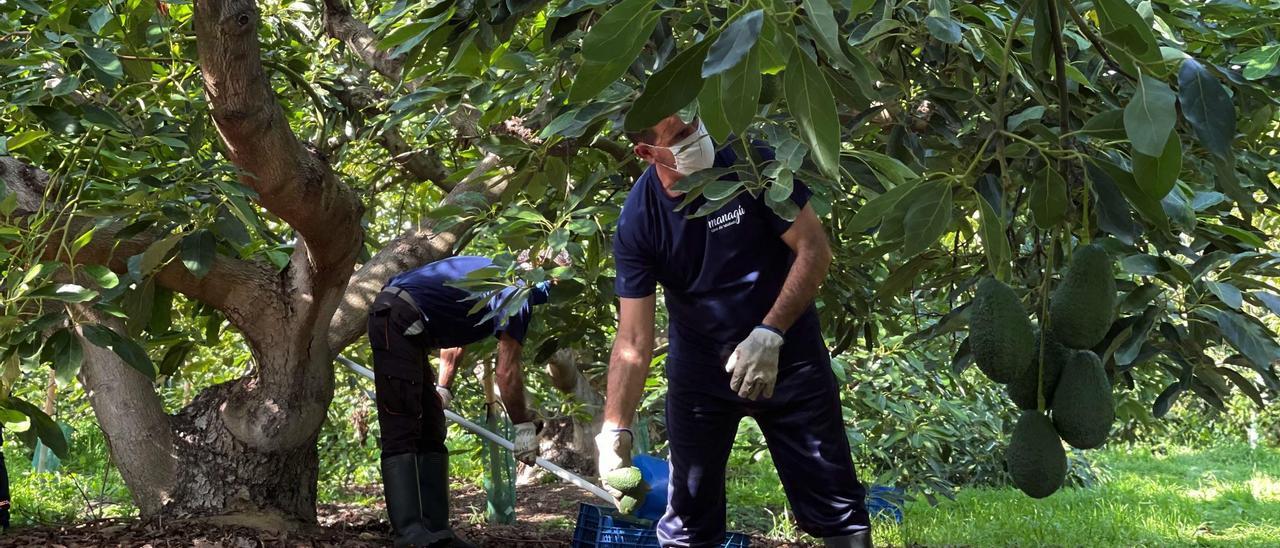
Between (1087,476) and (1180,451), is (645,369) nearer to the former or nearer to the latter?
(1087,476)

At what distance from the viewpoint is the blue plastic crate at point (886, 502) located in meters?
5.43

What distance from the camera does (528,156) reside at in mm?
3439

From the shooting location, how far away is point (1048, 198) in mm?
1649

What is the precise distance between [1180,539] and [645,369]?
11.2ft

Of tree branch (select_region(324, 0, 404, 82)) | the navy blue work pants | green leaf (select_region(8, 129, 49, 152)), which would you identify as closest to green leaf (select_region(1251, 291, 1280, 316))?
the navy blue work pants

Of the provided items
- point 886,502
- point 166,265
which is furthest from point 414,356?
point 886,502

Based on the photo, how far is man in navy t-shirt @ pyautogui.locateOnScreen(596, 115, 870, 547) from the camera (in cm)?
307

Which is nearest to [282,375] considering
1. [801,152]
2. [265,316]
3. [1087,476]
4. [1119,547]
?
[265,316]

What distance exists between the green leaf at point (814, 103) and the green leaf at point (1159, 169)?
1.35 feet

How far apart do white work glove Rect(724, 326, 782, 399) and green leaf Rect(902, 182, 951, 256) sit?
1.43 m

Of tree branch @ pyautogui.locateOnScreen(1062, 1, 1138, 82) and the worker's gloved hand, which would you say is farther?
the worker's gloved hand

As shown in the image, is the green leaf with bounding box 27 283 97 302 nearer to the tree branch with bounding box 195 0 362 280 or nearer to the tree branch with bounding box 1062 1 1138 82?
the tree branch with bounding box 195 0 362 280

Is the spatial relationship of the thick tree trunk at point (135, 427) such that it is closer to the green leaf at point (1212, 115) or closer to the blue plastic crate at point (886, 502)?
the blue plastic crate at point (886, 502)

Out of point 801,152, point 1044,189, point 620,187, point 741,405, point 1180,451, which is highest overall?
point 620,187
